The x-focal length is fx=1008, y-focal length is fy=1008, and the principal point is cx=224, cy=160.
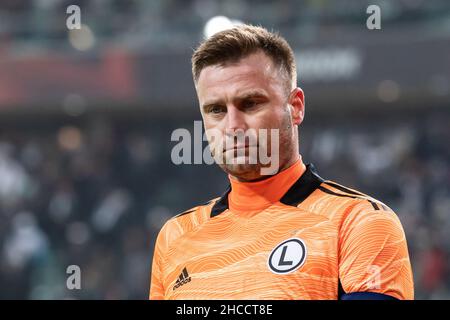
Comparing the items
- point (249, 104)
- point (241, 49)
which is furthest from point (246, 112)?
point (241, 49)

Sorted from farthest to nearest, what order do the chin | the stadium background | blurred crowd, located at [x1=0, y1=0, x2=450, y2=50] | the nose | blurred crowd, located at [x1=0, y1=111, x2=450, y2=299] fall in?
blurred crowd, located at [x1=0, y1=0, x2=450, y2=50] < the stadium background < blurred crowd, located at [x1=0, y1=111, x2=450, y2=299] < the chin < the nose

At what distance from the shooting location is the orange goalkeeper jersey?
9.45ft

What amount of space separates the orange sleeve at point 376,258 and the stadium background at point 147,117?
10132 millimetres

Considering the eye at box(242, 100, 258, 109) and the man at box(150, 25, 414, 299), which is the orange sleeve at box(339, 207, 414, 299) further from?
the eye at box(242, 100, 258, 109)

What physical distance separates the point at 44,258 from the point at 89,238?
28.6 inches

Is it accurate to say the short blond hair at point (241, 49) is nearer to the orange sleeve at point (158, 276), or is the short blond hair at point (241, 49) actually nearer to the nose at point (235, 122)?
the nose at point (235, 122)

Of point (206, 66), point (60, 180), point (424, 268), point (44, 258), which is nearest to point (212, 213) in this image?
point (206, 66)

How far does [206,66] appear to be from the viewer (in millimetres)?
3252

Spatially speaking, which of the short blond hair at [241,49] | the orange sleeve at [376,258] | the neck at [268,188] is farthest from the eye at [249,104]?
the orange sleeve at [376,258]

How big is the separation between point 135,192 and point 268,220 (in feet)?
40.3

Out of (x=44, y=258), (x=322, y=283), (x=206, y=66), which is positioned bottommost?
(x=44, y=258)

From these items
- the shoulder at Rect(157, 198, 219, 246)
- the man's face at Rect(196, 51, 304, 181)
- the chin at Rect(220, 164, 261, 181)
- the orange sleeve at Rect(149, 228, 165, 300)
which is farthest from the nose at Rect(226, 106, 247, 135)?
the orange sleeve at Rect(149, 228, 165, 300)

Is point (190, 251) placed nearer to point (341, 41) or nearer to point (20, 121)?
point (341, 41)

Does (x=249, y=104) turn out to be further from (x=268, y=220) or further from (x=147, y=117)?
(x=147, y=117)
